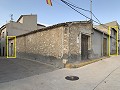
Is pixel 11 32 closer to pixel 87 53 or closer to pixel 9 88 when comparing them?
pixel 87 53

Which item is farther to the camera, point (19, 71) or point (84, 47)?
point (84, 47)

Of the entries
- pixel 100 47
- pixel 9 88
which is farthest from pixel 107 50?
pixel 9 88

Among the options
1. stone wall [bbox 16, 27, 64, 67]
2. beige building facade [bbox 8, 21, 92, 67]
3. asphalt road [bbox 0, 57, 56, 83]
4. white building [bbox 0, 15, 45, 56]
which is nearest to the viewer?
asphalt road [bbox 0, 57, 56, 83]

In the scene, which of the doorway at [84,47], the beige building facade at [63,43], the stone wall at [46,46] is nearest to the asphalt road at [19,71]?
the stone wall at [46,46]

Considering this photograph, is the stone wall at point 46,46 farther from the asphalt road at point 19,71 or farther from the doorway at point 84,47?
the doorway at point 84,47

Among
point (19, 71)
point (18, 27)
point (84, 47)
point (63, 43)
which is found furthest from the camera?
point (18, 27)

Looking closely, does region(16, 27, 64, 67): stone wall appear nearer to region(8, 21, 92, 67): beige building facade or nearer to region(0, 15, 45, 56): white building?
region(8, 21, 92, 67): beige building facade

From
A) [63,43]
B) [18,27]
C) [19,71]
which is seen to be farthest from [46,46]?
[18,27]

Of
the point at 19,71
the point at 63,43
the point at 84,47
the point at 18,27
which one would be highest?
the point at 18,27

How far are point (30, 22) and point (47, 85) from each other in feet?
74.2

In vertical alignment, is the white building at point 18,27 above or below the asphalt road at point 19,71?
above

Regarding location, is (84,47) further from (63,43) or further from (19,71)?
(19,71)

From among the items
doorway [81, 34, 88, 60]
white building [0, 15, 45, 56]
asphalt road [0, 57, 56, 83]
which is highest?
white building [0, 15, 45, 56]

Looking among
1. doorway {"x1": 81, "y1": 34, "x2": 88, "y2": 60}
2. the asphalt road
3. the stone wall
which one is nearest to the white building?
the stone wall
